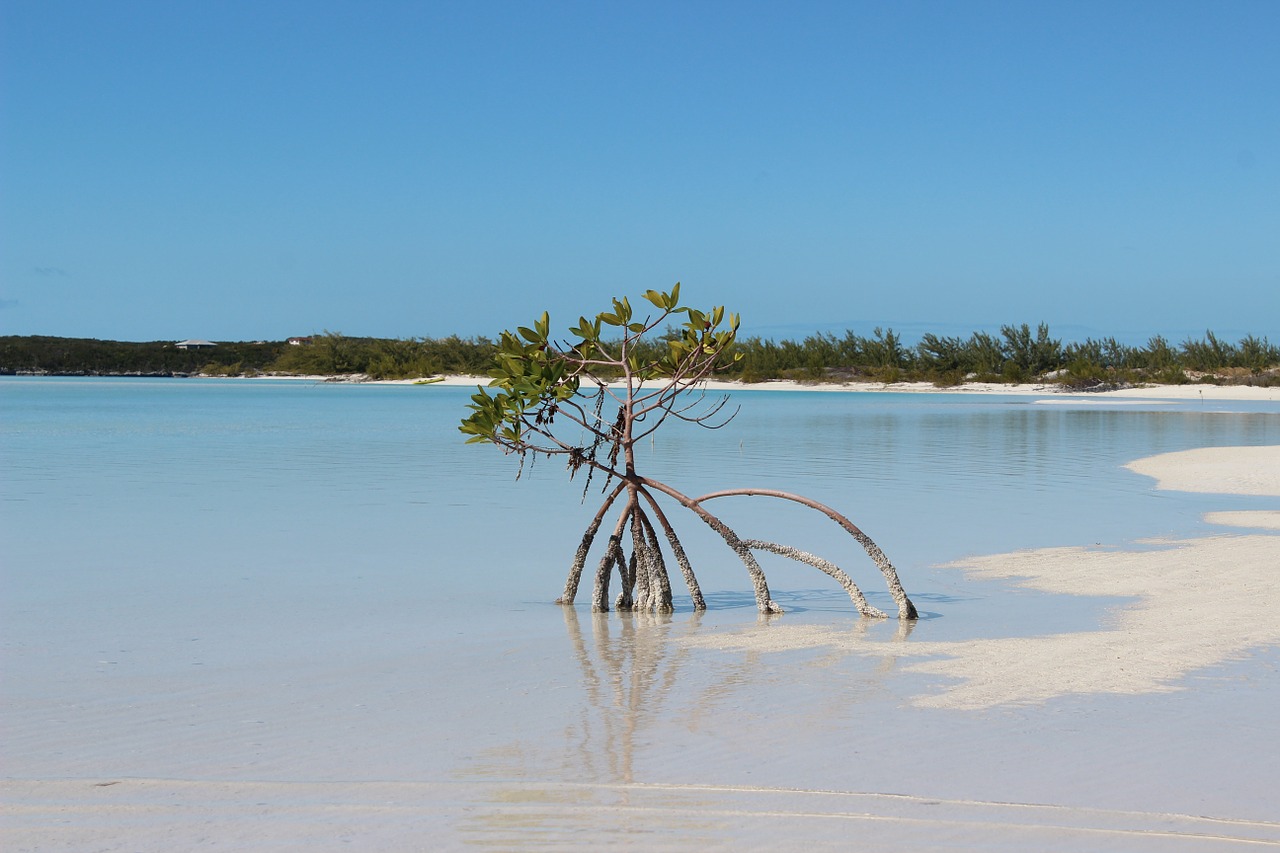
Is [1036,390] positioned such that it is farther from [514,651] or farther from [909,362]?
[514,651]

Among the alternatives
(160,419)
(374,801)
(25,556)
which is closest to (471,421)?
(374,801)

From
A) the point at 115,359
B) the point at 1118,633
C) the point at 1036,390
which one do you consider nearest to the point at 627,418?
the point at 1118,633

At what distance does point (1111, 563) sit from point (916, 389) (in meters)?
51.5

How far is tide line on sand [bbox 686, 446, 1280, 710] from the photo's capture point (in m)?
5.64

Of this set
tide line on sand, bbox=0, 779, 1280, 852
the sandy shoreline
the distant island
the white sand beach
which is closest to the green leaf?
tide line on sand, bbox=0, 779, 1280, 852

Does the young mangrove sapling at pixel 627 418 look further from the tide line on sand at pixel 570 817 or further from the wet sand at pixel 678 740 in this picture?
the tide line on sand at pixel 570 817

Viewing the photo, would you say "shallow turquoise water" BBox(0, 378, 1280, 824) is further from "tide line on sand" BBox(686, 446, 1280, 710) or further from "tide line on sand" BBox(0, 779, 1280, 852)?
"tide line on sand" BBox(686, 446, 1280, 710)

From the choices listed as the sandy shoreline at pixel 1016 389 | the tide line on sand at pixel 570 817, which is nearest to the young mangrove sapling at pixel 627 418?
the tide line on sand at pixel 570 817

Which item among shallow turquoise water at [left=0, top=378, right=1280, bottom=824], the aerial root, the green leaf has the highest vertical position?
the green leaf

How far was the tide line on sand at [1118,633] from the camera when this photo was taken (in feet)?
18.5

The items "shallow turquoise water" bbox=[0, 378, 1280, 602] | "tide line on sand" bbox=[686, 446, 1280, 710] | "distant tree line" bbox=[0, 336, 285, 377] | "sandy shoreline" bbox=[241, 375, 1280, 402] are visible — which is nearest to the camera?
"tide line on sand" bbox=[686, 446, 1280, 710]

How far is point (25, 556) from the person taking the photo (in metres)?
10.3

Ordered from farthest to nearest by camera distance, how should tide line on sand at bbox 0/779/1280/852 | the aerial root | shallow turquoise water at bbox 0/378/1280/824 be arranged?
the aerial root → shallow turquoise water at bbox 0/378/1280/824 → tide line on sand at bbox 0/779/1280/852

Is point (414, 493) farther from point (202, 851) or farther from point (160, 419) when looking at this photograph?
point (160, 419)
